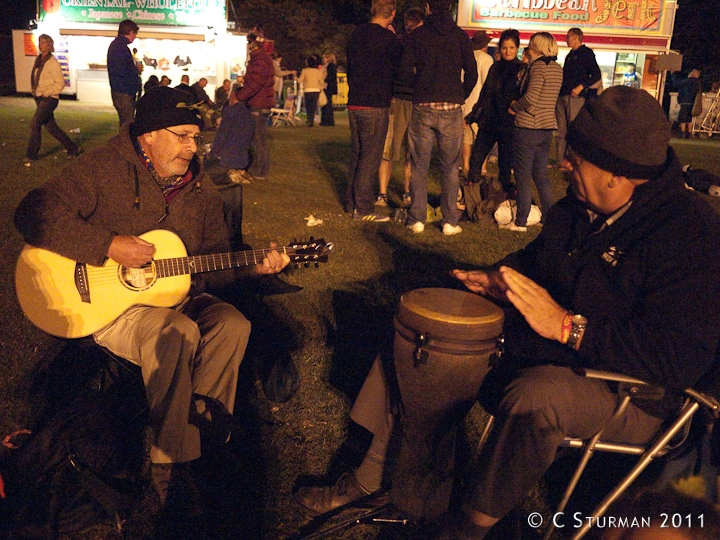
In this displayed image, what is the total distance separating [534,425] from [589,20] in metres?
17.2

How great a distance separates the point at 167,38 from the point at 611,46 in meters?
16.3

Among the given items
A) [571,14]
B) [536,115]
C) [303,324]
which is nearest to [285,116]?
[571,14]

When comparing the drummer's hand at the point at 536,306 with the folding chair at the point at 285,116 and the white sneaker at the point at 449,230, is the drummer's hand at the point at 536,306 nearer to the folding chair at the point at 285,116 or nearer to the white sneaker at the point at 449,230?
the white sneaker at the point at 449,230

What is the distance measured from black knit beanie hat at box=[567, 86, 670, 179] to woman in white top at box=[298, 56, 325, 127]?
18.2 m

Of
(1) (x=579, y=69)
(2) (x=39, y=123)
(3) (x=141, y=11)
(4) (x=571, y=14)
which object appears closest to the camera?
(1) (x=579, y=69)

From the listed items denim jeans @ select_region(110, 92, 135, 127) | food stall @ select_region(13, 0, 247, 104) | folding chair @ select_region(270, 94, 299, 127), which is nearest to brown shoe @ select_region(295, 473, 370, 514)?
denim jeans @ select_region(110, 92, 135, 127)

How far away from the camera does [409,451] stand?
2.74 metres

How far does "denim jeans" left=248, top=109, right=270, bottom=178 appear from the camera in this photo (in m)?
10.6

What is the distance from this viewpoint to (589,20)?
56.6ft

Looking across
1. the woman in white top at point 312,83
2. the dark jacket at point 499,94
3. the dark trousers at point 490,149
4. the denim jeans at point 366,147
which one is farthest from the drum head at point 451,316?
the woman in white top at point 312,83

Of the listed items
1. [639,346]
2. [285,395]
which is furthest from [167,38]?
[639,346]

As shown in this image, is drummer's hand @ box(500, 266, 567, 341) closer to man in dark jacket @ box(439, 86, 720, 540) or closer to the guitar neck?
man in dark jacket @ box(439, 86, 720, 540)

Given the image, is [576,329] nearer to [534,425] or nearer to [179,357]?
[534,425]

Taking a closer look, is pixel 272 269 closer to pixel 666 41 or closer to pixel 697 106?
pixel 666 41
